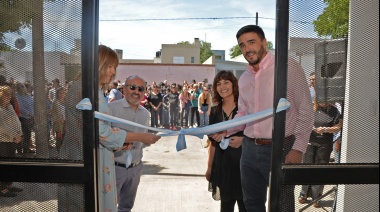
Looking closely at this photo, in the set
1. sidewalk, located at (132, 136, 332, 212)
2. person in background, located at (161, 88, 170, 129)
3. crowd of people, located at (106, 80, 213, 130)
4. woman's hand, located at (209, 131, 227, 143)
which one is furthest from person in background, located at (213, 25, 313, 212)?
person in background, located at (161, 88, 170, 129)

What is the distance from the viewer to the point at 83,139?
2.10 m

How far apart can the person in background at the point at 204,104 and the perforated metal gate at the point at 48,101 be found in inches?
442

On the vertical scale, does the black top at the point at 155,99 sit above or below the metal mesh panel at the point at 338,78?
below

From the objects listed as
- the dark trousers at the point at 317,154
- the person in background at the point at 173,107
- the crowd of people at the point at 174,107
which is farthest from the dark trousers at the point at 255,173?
the person in background at the point at 173,107

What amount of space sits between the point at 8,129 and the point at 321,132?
180 centimetres

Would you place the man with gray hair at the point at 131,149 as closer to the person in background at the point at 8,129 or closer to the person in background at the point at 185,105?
the person in background at the point at 8,129

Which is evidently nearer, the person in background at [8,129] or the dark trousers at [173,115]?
the person in background at [8,129]

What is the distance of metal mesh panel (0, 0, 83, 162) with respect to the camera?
2084 millimetres

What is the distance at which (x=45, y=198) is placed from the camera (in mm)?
2246

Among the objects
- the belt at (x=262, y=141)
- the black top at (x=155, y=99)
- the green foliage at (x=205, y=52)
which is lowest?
the black top at (x=155, y=99)

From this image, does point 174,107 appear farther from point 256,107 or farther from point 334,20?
point 334,20

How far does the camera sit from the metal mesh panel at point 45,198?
2158 mm

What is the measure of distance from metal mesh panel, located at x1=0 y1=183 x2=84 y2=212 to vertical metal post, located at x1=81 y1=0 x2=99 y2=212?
7 centimetres

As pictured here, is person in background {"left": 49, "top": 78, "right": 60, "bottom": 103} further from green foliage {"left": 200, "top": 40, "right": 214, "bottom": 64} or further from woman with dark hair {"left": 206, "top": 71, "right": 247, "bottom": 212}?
green foliage {"left": 200, "top": 40, "right": 214, "bottom": 64}
